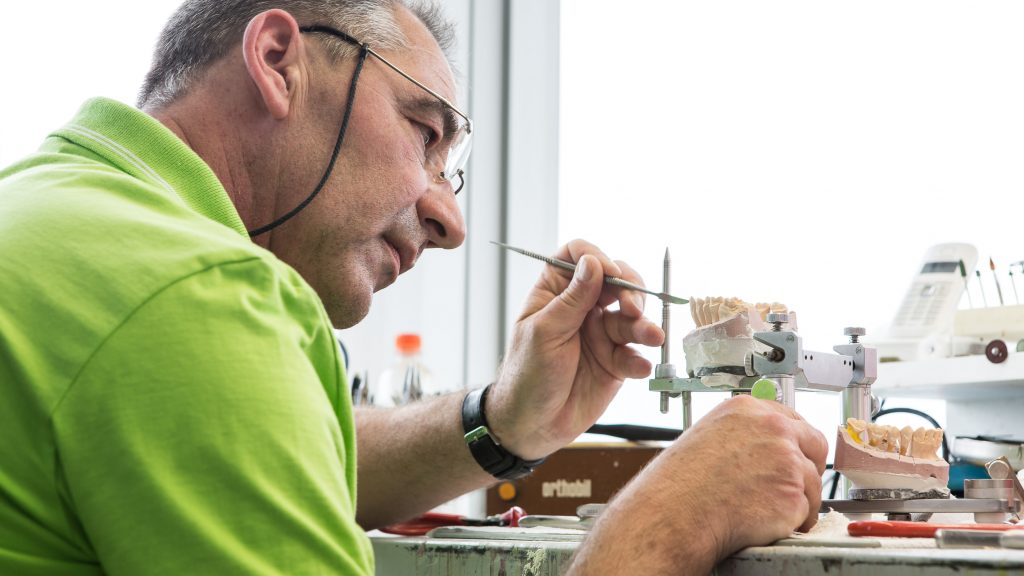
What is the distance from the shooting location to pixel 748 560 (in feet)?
2.44

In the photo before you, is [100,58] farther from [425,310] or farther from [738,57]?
[738,57]

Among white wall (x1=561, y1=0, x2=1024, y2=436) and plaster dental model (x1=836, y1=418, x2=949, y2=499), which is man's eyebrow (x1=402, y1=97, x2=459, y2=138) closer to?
plaster dental model (x1=836, y1=418, x2=949, y2=499)

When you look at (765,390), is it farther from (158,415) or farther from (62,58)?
(62,58)

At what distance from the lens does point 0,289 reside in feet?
2.23

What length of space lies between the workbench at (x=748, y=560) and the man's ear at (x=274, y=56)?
0.50 meters

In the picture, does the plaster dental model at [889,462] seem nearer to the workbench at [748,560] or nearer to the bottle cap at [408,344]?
the workbench at [748,560]

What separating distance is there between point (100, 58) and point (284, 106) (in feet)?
4.87

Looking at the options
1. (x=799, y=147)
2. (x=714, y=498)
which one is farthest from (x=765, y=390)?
(x=799, y=147)

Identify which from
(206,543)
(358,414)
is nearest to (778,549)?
(206,543)

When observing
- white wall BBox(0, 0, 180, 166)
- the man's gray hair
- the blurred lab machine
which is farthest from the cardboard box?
white wall BBox(0, 0, 180, 166)

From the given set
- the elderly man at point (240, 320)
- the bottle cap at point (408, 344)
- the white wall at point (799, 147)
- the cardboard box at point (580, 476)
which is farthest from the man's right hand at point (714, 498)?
the bottle cap at point (408, 344)

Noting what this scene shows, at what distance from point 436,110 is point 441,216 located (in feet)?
0.43

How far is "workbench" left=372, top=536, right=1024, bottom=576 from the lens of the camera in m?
0.61

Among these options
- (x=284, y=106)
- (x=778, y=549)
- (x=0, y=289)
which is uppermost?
(x=284, y=106)
